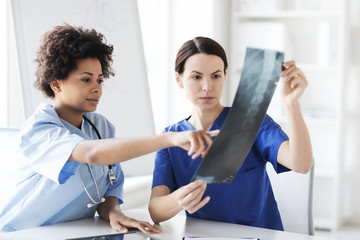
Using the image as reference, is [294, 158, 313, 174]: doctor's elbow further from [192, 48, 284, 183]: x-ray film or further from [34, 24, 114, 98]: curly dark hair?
[34, 24, 114, 98]: curly dark hair

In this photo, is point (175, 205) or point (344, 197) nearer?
point (175, 205)

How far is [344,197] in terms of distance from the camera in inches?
137

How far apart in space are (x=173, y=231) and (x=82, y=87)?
0.47 metres

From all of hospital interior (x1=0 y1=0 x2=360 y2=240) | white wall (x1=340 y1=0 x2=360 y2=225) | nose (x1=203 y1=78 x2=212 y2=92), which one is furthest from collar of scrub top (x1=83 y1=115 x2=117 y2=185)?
white wall (x1=340 y1=0 x2=360 y2=225)

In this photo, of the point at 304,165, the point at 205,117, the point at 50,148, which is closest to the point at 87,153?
the point at 50,148

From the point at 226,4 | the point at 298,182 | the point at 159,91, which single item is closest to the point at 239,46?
the point at 226,4

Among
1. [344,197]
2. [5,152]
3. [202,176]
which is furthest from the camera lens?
[344,197]

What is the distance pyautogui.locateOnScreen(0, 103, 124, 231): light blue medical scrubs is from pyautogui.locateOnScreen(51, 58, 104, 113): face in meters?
0.06

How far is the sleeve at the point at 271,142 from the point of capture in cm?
141

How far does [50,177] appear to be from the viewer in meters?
1.23

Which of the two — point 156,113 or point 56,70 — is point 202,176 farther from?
point 156,113

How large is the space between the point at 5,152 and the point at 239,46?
7.63ft

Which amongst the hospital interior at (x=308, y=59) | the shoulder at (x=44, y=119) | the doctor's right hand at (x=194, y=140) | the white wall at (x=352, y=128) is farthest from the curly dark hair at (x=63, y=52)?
the white wall at (x=352, y=128)

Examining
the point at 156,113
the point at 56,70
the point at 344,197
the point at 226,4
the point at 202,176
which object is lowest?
the point at 344,197
